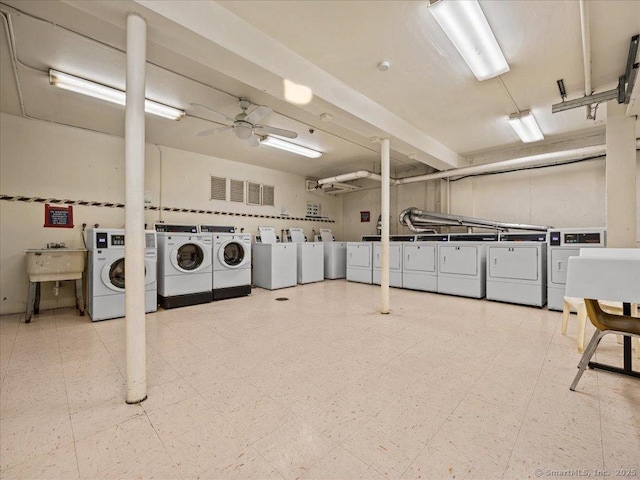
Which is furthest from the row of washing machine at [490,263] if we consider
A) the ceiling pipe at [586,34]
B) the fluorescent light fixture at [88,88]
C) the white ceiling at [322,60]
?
the fluorescent light fixture at [88,88]

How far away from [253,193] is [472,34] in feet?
16.6

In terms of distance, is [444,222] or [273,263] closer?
[273,263]

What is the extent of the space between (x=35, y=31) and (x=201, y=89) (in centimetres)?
134

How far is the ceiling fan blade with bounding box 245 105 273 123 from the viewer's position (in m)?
3.12

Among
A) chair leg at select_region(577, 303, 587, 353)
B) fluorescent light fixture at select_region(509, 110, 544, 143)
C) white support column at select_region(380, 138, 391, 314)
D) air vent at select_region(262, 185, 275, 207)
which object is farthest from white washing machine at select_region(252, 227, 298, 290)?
chair leg at select_region(577, 303, 587, 353)

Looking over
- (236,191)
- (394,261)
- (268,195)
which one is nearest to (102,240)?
(236,191)

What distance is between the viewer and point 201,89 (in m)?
3.19

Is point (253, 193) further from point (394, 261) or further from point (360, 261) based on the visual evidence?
point (394, 261)

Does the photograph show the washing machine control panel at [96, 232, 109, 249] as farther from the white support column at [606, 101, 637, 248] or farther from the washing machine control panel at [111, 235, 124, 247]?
the white support column at [606, 101, 637, 248]

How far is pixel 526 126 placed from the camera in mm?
4211

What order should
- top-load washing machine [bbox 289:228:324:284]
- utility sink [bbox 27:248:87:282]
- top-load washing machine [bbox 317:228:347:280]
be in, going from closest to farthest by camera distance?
1. utility sink [bbox 27:248:87:282]
2. top-load washing machine [bbox 289:228:324:284]
3. top-load washing machine [bbox 317:228:347:280]

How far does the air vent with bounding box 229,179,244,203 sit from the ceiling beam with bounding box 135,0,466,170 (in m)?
3.61

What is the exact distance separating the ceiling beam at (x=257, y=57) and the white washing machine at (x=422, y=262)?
258 centimetres

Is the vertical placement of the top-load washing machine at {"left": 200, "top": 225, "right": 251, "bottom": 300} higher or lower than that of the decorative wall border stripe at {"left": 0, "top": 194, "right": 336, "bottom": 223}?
lower
